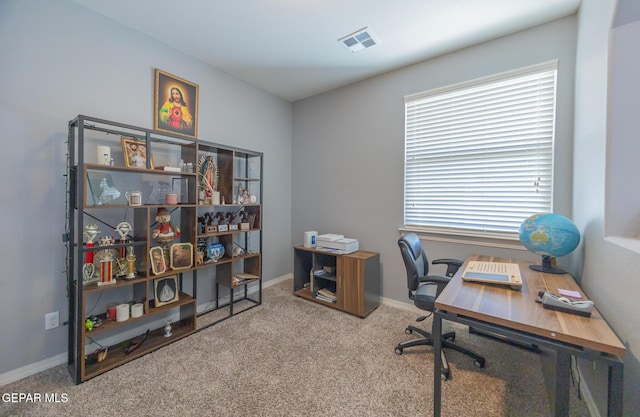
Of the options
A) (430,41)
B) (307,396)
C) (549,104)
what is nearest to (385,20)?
(430,41)

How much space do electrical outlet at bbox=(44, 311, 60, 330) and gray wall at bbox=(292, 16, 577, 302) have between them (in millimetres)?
2576

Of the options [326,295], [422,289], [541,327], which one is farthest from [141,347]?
[541,327]

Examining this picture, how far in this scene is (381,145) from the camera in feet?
9.77

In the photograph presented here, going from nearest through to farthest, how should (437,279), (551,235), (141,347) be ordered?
(551,235), (437,279), (141,347)

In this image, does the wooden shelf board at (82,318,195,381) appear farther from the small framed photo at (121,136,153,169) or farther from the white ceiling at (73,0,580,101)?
the white ceiling at (73,0,580,101)

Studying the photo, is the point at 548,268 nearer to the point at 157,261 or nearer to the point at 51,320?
the point at 157,261

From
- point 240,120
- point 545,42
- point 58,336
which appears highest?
point 545,42

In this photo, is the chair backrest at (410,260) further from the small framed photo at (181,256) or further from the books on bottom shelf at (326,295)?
the small framed photo at (181,256)

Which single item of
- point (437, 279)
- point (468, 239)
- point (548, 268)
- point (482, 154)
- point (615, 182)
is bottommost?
point (437, 279)

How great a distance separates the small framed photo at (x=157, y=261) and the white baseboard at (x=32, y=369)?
0.86 metres

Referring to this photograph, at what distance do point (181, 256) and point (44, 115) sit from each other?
55.0 inches

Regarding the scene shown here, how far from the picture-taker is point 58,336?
186 cm

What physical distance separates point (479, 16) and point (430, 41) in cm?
41

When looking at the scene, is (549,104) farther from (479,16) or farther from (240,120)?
(240,120)
